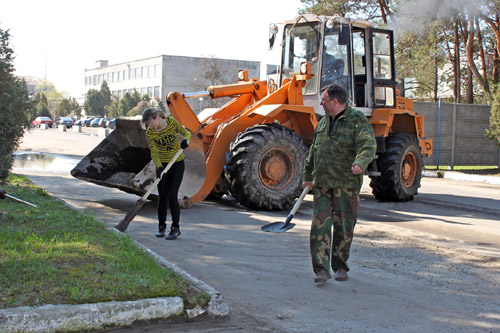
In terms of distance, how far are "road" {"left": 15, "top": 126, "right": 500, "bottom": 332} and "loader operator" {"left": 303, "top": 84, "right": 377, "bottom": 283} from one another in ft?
0.97

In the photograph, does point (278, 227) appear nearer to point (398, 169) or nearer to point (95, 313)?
point (95, 313)

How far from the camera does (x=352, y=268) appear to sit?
20.4 ft

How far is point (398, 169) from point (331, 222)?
6.79 metres

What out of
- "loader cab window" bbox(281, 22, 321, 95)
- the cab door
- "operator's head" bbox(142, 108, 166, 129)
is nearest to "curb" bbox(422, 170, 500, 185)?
the cab door

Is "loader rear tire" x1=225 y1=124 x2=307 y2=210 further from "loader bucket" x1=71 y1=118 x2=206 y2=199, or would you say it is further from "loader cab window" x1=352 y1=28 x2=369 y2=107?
"loader cab window" x1=352 y1=28 x2=369 y2=107

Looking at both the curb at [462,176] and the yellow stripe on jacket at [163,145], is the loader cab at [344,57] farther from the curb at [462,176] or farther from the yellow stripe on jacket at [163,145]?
the curb at [462,176]

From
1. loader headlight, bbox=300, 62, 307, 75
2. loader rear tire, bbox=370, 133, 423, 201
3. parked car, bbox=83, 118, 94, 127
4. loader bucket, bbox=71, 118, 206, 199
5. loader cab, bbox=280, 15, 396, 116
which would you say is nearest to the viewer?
loader bucket, bbox=71, 118, 206, 199

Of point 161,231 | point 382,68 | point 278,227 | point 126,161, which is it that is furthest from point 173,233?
point 382,68

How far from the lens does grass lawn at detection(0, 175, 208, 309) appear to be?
4312 millimetres

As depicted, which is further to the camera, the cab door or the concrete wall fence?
the concrete wall fence

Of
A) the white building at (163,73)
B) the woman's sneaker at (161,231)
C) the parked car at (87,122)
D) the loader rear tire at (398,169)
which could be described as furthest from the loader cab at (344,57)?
the parked car at (87,122)

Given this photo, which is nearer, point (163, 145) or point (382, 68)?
point (163, 145)

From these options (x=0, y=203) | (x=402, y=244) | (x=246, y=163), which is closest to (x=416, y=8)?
(x=246, y=163)

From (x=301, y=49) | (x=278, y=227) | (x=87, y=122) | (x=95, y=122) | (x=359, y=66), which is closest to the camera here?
(x=278, y=227)
